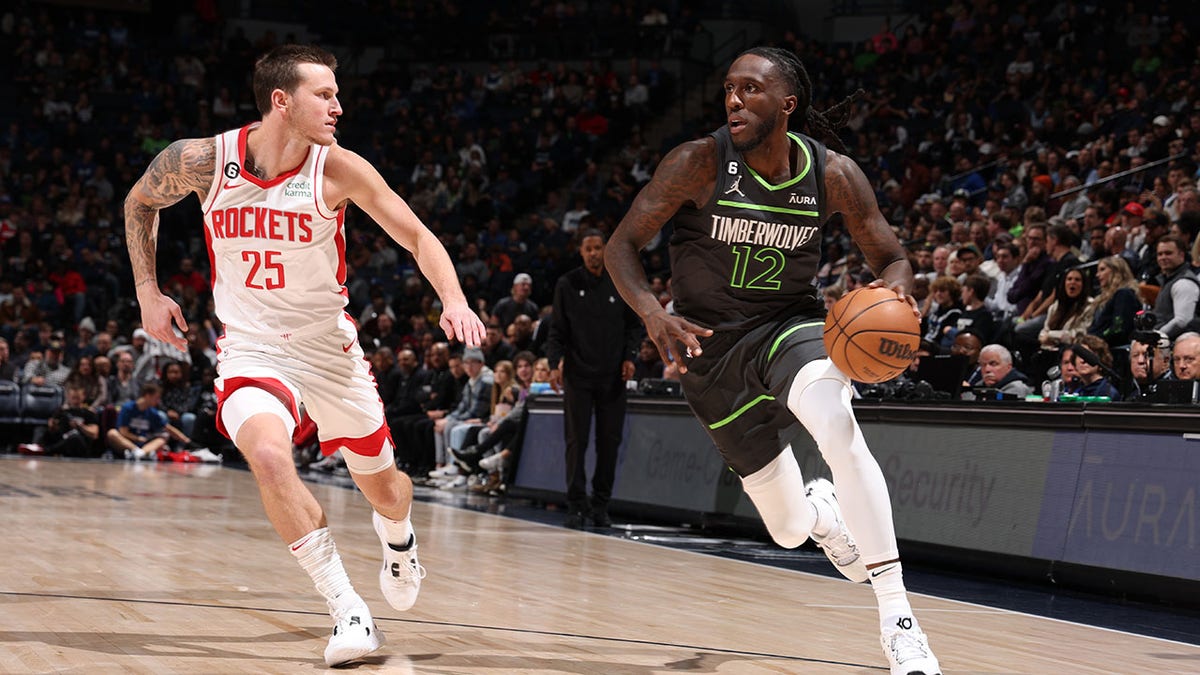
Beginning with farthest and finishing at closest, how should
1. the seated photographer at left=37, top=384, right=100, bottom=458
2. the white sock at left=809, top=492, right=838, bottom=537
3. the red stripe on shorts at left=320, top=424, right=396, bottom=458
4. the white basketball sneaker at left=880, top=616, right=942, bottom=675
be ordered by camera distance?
the seated photographer at left=37, top=384, right=100, bottom=458
the white sock at left=809, top=492, right=838, bottom=537
the red stripe on shorts at left=320, top=424, right=396, bottom=458
the white basketball sneaker at left=880, top=616, right=942, bottom=675

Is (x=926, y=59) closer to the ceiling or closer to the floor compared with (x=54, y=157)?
closer to the ceiling

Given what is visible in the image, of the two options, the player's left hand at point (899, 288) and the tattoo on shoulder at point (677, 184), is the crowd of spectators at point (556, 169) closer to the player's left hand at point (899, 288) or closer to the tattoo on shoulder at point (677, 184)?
the player's left hand at point (899, 288)

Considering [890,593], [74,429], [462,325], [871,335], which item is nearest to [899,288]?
[871,335]

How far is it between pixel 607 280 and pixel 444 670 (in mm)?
6257

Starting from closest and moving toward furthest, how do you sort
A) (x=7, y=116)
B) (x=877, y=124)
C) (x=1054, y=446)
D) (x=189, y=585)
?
(x=189, y=585)
(x=1054, y=446)
(x=877, y=124)
(x=7, y=116)

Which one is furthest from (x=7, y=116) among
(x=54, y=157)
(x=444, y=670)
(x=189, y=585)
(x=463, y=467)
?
(x=444, y=670)

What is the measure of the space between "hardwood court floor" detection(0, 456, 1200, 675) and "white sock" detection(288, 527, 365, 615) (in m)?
0.21

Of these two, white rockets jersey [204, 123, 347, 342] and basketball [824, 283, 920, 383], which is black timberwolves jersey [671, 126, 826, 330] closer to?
A: basketball [824, 283, 920, 383]

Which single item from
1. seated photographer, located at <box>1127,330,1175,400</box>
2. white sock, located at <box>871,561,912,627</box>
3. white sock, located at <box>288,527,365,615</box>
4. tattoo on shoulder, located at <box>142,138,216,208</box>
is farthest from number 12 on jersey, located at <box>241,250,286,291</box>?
seated photographer, located at <box>1127,330,1175,400</box>

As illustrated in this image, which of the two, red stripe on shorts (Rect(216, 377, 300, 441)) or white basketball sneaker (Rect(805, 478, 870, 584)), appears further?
white basketball sneaker (Rect(805, 478, 870, 584))

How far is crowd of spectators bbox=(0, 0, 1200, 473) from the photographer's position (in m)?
11.2

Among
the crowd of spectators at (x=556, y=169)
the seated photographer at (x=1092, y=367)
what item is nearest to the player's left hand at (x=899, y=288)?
the crowd of spectators at (x=556, y=169)

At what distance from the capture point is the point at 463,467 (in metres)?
14.1

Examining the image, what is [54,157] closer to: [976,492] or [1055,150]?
[1055,150]
